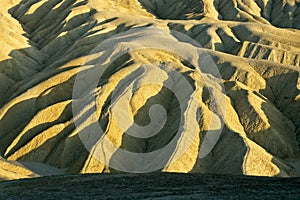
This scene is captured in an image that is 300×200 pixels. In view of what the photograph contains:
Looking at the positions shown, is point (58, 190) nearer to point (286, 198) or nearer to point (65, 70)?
point (286, 198)

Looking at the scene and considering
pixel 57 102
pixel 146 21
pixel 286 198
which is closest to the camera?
pixel 286 198

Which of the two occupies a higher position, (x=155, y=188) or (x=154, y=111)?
(x=155, y=188)

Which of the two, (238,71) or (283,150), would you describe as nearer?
(283,150)

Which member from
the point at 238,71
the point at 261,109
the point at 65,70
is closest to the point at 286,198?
the point at 261,109

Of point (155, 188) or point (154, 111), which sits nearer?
point (155, 188)

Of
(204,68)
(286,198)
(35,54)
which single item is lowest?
(35,54)
